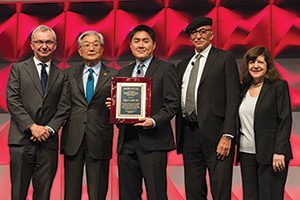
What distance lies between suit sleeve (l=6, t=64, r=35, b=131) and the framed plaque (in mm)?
644

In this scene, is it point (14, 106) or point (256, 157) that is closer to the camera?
point (256, 157)

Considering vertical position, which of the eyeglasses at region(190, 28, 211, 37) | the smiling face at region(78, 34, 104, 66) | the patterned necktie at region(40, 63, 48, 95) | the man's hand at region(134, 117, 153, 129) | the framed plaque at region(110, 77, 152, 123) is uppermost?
the eyeglasses at region(190, 28, 211, 37)

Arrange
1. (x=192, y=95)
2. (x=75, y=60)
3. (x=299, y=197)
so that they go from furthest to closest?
(x=75, y=60), (x=299, y=197), (x=192, y=95)

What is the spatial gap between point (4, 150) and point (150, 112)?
9.82ft

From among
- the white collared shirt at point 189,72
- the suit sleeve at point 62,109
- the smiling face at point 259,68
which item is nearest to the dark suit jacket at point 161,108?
the white collared shirt at point 189,72

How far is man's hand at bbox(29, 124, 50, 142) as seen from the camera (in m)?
3.69

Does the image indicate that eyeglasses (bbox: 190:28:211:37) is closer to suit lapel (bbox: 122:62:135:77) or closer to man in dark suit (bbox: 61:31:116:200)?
suit lapel (bbox: 122:62:135:77)

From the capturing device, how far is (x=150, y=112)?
3617mm

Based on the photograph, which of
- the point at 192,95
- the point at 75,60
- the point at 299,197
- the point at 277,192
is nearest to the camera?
the point at 277,192

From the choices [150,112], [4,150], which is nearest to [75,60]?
[4,150]

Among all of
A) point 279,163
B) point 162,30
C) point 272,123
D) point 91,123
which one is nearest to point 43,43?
point 91,123

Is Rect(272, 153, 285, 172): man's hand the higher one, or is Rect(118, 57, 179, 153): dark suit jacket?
Rect(118, 57, 179, 153): dark suit jacket

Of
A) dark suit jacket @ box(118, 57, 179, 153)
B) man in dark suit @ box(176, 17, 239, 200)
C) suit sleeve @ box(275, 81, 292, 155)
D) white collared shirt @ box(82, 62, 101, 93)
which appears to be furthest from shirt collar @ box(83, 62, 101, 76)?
suit sleeve @ box(275, 81, 292, 155)

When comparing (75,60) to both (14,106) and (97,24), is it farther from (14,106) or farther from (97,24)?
(14,106)
